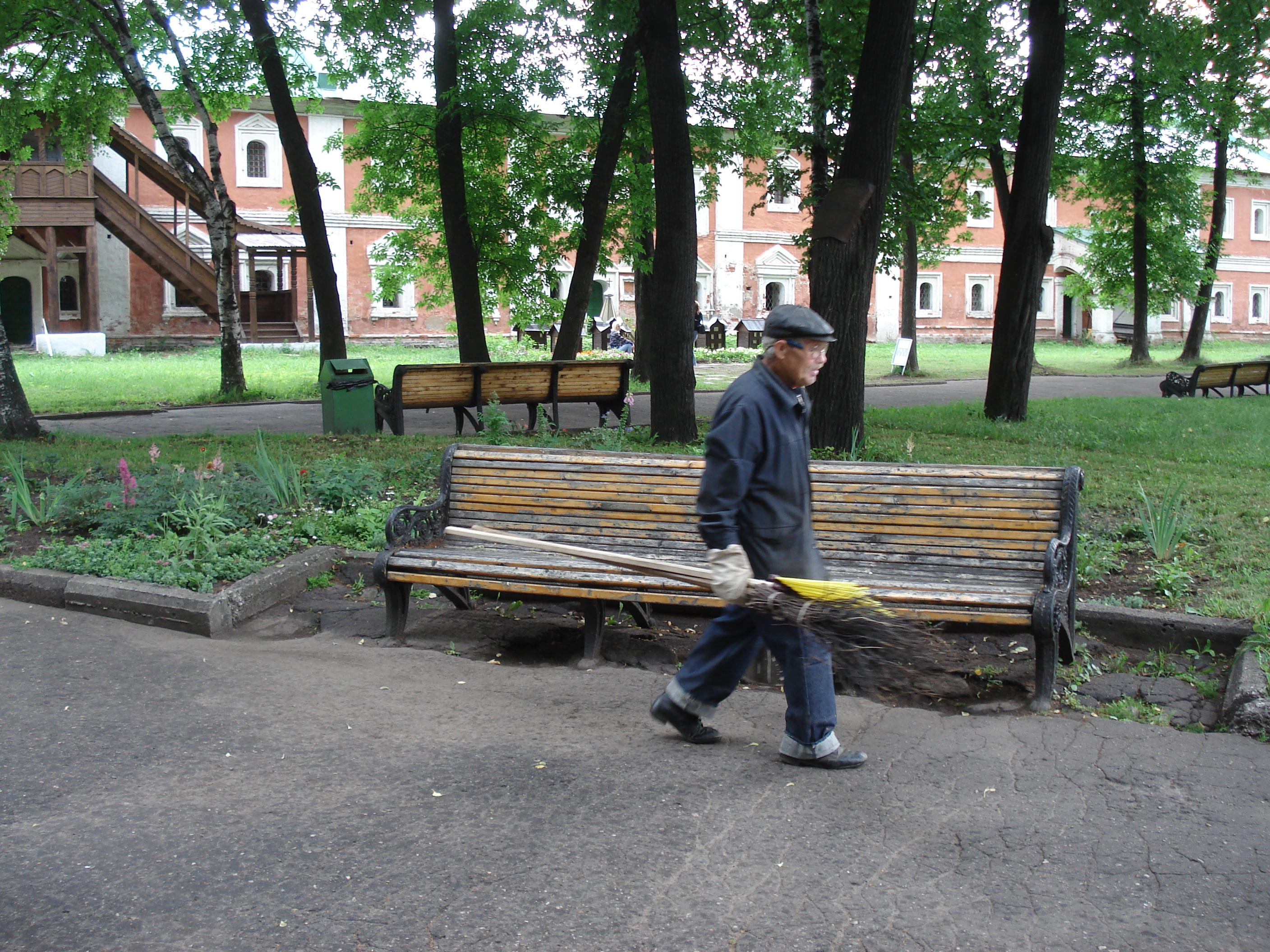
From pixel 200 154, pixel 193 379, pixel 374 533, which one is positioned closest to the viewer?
pixel 374 533

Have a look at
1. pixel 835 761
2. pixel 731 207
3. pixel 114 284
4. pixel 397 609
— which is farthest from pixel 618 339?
pixel 835 761

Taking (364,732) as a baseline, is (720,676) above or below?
above

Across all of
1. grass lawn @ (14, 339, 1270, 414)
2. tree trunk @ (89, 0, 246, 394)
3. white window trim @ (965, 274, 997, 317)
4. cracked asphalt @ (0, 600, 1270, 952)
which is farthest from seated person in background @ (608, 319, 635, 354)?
cracked asphalt @ (0, 600, 1270, 952)

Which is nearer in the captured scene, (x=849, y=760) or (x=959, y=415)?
(x=849, y=760)

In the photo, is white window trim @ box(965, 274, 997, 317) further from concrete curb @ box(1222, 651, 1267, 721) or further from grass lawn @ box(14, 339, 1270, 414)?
concrete curb @ box(1222, 651, 1267, 721)

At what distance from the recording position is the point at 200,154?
39.8 m

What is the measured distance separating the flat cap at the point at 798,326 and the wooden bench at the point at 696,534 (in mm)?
1352

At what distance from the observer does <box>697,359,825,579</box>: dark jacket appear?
407 centimetres

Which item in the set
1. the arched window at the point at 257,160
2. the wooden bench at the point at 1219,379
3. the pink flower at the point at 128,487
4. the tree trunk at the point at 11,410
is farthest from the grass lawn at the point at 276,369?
the pink flower at the point at 128,487

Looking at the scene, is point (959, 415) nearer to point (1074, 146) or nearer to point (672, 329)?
point (672, 329)

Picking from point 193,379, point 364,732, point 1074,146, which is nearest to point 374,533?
point 364,732

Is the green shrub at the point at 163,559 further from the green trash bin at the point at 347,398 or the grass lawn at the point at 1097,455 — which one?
the green trash bin at the point at 347,398

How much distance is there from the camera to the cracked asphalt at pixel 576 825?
3154 mm

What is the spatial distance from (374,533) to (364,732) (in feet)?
9.95
